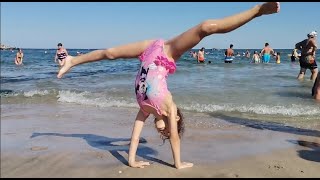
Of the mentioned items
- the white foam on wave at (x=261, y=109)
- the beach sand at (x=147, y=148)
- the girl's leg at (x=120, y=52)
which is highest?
the girl's leg at (x=120, y=52)

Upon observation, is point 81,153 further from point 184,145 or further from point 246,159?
point 246,159

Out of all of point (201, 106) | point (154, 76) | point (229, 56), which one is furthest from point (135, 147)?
point (229, 56)

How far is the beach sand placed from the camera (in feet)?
13.7

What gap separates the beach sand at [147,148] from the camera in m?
4.18

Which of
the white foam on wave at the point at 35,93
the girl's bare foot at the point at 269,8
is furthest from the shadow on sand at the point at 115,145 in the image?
the white foam on wave at the point at 35,93

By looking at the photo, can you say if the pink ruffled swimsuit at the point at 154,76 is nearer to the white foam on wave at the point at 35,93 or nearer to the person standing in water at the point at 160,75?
the person standing in water at the point at 160,75

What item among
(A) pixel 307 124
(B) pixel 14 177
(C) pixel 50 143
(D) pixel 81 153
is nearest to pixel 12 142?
(C) pixel 50 143

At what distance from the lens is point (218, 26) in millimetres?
3830

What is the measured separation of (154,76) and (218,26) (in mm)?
825

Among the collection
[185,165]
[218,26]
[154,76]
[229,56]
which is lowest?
[185,165]

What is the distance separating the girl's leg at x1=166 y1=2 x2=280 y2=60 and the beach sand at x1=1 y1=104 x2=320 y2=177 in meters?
1.29

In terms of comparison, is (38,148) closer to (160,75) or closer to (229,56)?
(160,75)

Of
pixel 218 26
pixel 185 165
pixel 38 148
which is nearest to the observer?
pixel 218 26

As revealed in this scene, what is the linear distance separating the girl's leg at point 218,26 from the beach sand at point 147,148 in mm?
1290
